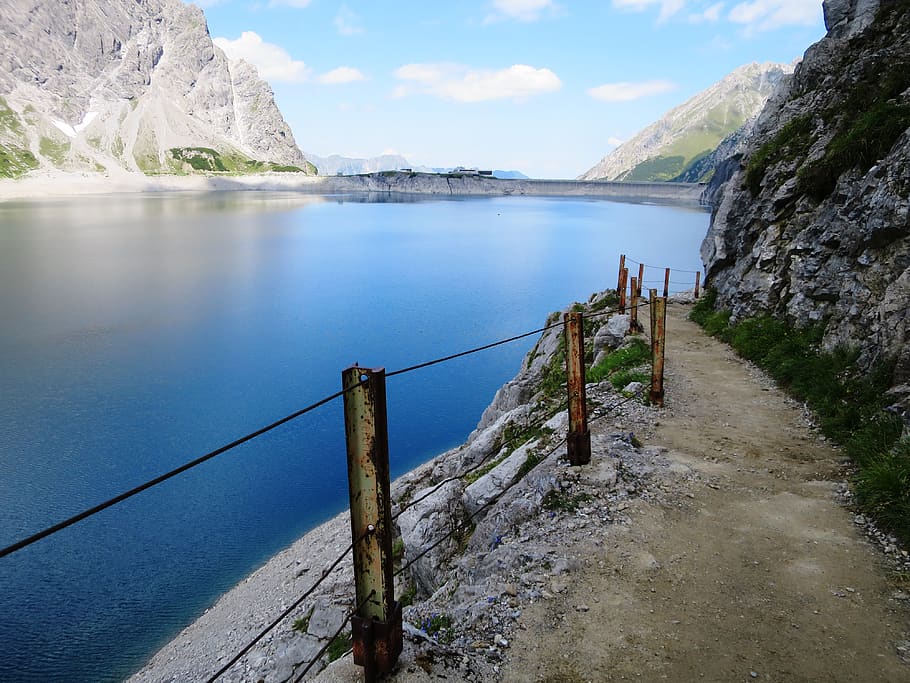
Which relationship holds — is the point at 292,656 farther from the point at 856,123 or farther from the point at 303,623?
the point at 856,123

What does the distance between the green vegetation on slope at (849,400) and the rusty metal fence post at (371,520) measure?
21.1 ft

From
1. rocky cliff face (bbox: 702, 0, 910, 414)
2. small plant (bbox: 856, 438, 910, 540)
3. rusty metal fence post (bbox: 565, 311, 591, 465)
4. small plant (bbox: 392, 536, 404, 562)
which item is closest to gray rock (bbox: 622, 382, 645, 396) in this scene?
rusty metal fence post (bbox: 565, 311, 591, 465)

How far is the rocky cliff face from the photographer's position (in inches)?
460

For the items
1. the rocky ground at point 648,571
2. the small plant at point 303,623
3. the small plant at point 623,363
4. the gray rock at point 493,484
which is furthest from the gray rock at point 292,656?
the small plant at point 623,363

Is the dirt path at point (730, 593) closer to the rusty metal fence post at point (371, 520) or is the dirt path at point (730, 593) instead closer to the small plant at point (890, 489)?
the small plant at point (890, 489)

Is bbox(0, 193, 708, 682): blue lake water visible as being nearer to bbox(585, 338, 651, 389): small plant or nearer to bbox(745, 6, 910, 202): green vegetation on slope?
bbox(585, 338, 651, 389): small plant

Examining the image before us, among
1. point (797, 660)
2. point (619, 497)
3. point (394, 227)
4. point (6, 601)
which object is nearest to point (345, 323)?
point (6, 601)

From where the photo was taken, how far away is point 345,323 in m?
46.0

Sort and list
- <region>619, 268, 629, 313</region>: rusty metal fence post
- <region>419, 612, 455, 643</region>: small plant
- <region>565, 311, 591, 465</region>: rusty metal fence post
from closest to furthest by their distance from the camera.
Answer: <region>419, 612, 455, 643</region>: small plant → <region>565, 311, 591, 465</region>: rusty metal fence post → <region>619, 268, 629, 313</region>: rusty metal fence post

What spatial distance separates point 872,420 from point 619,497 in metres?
4.75

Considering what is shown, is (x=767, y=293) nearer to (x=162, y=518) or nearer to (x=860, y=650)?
(x=860, y=650)

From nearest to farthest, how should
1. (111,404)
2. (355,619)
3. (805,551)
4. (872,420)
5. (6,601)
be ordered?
(355,619) < (805,551) < (872,420) < (6,601) < (111,404)

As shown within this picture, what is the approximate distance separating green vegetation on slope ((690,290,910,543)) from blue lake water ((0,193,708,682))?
14284mm

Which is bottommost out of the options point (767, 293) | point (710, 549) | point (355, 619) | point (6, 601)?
point (6, 601)
